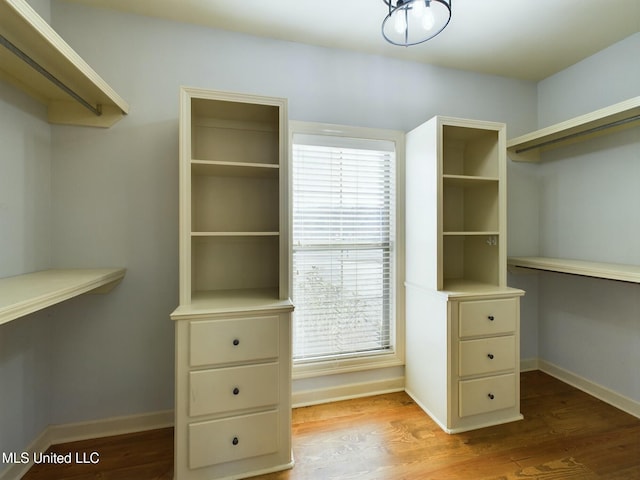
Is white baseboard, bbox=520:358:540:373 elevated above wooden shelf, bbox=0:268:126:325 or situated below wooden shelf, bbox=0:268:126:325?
below

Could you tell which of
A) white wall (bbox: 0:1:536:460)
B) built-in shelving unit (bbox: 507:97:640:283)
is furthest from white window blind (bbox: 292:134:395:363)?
built-in shelving unit (bbox: 507:97:640:283)

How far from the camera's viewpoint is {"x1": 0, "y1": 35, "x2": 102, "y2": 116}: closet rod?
1114 mm

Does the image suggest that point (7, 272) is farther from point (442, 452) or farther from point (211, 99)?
point (442, 452)

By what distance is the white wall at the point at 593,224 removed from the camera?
2055 mm

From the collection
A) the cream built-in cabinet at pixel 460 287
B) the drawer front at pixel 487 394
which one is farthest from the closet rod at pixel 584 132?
the drawer front at pixel 487 394

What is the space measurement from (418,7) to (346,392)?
2.34 metres

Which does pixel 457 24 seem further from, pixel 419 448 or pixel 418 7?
pixel 419 448

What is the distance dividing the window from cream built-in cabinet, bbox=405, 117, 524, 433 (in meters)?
0.18

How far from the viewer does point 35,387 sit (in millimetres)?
1621

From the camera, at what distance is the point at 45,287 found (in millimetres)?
1209

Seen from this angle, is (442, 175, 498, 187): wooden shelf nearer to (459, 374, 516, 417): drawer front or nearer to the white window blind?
the white window blind

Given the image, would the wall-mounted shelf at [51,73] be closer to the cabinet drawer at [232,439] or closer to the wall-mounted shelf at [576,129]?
the cabinet drawer at [232,439]

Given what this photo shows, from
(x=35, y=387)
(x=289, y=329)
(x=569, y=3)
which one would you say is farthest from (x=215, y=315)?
(x=569, y=3)

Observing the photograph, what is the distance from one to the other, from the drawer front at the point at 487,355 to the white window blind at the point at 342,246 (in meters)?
0.61
